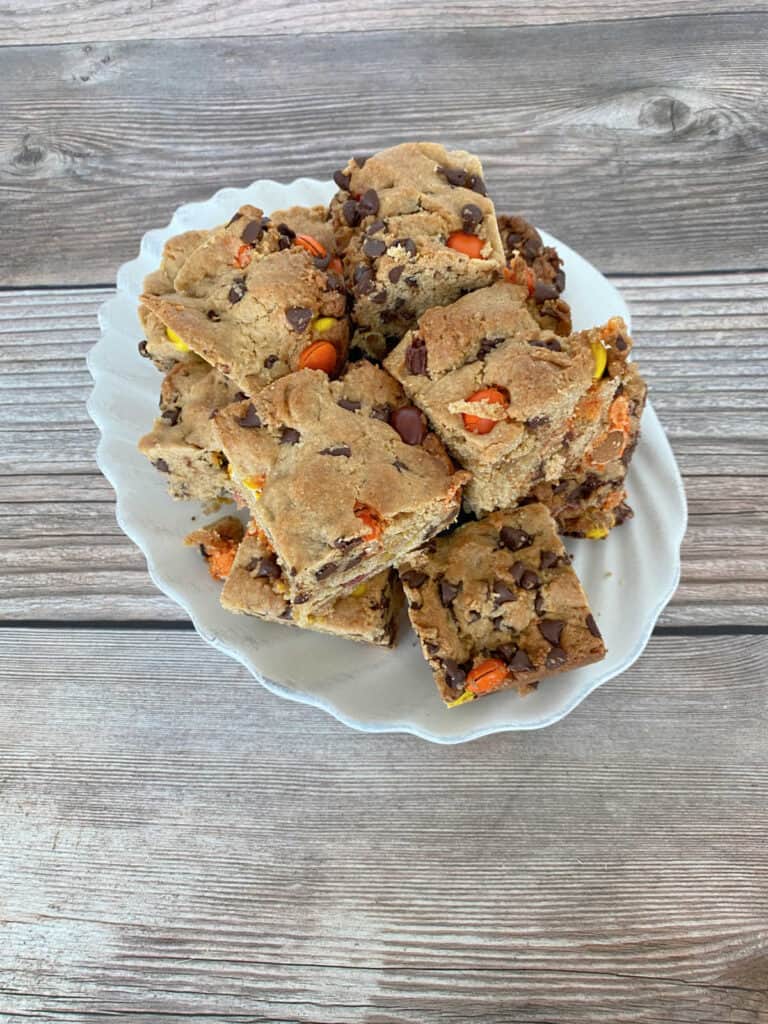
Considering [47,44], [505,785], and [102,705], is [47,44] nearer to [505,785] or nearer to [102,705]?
[102,705]

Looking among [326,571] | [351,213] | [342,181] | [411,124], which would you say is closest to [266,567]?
[326,571]

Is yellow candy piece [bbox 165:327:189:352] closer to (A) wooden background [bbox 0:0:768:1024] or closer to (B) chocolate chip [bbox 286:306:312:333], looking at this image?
(B) chocolate chip [bbox 286:306:312:333]

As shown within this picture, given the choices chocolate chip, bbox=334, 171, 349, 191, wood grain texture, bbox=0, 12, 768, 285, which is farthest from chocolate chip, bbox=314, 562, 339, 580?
wood grain texture, bbox=0, 12, 768, 285

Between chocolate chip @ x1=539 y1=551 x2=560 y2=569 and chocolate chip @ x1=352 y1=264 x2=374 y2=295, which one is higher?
chocolate chip @ x1=352 y1=264 x2=374 y2=295

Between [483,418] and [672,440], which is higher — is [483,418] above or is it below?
above

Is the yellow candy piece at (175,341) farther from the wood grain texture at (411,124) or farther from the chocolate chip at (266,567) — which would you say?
the wood grain texture at (411,124)

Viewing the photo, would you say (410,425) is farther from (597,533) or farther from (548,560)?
(597,533)
